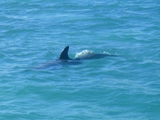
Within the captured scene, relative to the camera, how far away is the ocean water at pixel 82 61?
23.5 m

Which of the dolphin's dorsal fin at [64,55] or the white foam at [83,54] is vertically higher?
Answer: the white foam at [83,54]

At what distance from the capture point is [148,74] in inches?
1081

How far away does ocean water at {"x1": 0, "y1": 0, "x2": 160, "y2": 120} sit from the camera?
23.5 meters

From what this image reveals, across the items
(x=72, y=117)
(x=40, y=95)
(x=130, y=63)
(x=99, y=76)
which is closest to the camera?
(x=72, y=117)

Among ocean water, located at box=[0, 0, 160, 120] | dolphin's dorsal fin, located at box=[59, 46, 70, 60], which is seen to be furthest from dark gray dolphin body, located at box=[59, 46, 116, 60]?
ocean water, located at box=[0, 0, 160, 120]

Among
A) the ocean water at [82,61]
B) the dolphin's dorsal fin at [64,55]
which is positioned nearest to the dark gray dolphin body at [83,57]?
the dolphin's dorsal fin at [64,55]

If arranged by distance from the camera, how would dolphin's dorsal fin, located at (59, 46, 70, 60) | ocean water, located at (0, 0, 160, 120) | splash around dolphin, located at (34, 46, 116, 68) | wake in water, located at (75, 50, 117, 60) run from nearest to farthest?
ocean water, located at (0, 0, 160, 120) < splash around dolphin, located at (34, 46, 116, 68) < dolphin's dorsal fin, located at (59, 46, 70, 60) < wake in water, located at (75, 50, 117, 60)

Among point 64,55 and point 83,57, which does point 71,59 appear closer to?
point 64,55

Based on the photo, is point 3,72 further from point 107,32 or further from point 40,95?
point 107,32

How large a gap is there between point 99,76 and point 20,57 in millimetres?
5776

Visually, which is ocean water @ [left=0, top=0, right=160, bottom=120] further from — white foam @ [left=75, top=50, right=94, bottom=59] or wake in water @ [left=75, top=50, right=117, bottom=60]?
white foam @ [left=75, top=50, right=94, bottom=59]

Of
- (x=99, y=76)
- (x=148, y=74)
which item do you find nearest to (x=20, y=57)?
(x=99, y=76)

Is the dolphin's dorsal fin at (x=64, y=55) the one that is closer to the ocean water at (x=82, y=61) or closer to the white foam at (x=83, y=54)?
the ocean water at (x=82, y=61)

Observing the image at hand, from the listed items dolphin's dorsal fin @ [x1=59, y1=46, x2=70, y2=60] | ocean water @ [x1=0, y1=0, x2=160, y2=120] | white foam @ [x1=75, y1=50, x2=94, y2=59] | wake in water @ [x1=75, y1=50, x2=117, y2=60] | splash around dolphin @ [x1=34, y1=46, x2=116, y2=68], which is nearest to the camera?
ocean water @ [x1=0, y1=0, x2=160, y2=120]
